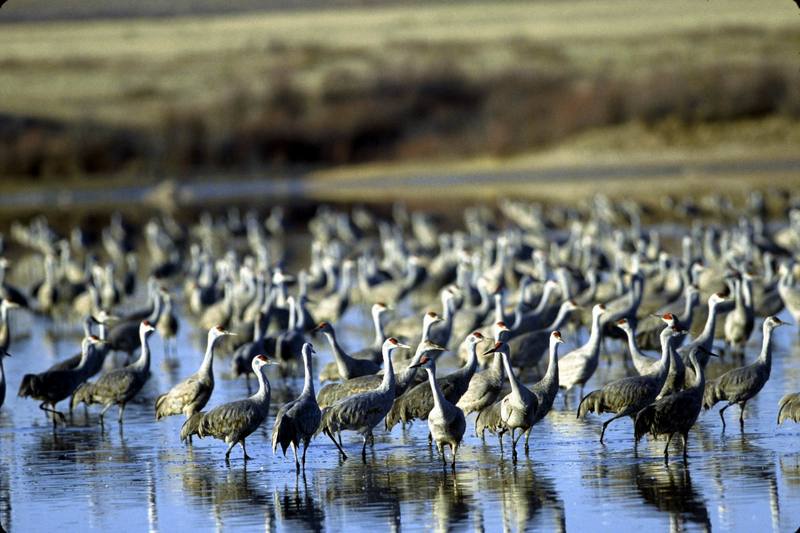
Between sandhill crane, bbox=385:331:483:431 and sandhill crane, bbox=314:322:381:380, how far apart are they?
5.41ft

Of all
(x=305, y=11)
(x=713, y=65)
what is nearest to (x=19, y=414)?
(x=713, y=65)

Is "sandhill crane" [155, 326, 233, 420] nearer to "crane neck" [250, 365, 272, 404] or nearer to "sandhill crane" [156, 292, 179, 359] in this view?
"crane neck" [250, 365, 272, 404]

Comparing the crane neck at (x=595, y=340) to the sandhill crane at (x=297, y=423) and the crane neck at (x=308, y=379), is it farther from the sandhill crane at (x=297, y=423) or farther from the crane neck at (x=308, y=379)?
the sandhill crane at (x=297, y=423)

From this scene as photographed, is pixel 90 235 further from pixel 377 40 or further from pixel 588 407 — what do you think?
pixel 377 40

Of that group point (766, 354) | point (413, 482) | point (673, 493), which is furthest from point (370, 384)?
point (673, 493)

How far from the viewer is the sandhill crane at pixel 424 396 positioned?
48.3 ft

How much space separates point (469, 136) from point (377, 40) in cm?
2197

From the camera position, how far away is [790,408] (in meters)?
13.8

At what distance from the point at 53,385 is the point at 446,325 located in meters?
4.60

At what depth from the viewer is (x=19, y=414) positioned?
17.9 m

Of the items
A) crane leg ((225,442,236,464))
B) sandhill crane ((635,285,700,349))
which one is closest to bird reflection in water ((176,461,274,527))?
crane leg ((225,442,236,464))

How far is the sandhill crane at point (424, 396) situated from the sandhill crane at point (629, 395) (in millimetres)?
1183

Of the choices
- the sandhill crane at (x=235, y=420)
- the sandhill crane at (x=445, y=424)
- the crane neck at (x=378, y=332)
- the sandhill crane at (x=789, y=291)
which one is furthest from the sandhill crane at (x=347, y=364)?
the sandhill crane at (x=789, y=291)

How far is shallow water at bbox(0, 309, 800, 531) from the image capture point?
470 inches
